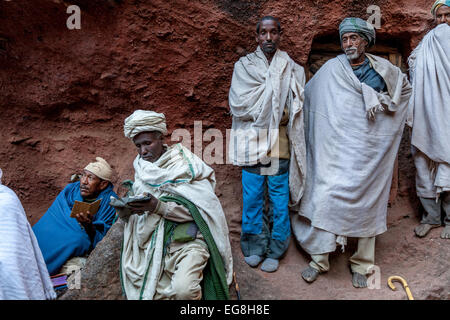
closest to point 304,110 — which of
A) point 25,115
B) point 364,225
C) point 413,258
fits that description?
point 364,225

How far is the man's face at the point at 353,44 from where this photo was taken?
381 cm

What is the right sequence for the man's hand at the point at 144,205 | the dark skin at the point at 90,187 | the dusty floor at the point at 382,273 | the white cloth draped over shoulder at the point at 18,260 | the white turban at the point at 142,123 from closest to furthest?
the white cloth draped over shoulder at the point at 18,260
the man's hand at the point at 144,205
the white turban at the point at 142,123
the dusty floor at the point at 382,273
the dark skin at the point at 90,187

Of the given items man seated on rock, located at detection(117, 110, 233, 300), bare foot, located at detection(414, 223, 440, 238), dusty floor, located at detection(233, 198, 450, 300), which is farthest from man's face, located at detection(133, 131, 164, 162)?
bare foot, located at detection(414, 223, 440, 238)

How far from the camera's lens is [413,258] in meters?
4.11

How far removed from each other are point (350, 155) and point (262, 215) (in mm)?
924

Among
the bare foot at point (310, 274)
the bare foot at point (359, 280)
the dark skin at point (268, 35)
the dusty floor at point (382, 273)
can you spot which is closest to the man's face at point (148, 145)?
the dusty floor at point (382, 273)

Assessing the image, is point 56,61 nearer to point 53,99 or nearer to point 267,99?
point 53,99

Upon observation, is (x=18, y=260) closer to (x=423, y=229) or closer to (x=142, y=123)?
(x=142, y=123)

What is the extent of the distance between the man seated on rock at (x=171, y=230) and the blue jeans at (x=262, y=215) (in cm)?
61

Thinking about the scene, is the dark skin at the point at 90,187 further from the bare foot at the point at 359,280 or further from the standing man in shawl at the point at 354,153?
the bare foot at the point at 359,280

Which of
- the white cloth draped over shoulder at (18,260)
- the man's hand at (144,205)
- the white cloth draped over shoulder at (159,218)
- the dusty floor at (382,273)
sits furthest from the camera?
the dusty floor at (382,273)

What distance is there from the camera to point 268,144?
3764mm

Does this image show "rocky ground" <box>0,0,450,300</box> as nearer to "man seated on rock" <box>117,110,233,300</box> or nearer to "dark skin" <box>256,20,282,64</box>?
"dark skin" <box>256,20,282,64</box>

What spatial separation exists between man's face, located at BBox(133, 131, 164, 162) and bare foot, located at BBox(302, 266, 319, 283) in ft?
5.22
